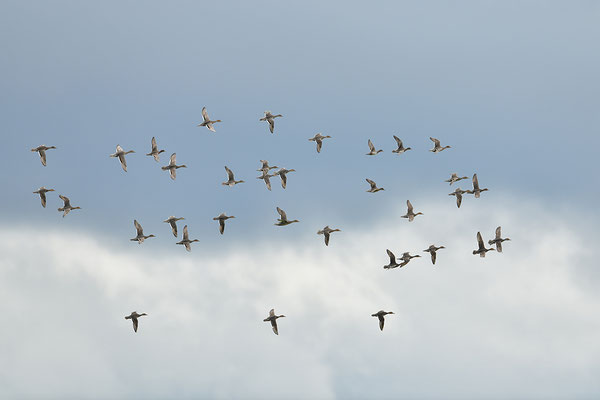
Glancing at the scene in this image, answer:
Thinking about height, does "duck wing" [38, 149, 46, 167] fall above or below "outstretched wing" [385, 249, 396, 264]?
above

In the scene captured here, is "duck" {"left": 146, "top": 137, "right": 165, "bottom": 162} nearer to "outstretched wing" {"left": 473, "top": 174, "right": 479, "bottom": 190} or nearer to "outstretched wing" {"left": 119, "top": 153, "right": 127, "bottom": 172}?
"outstretched wing" {"left": 119, "top": 153, "right": 127, "bottom": 172}

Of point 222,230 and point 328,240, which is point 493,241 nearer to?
point 328,240

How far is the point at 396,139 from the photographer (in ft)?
587

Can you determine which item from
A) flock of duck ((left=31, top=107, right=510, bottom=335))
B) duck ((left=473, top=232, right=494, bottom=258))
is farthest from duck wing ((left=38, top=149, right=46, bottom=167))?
duck ((left=473, top=232, right=494, bottom=258))

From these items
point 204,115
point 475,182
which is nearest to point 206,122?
point 204,115

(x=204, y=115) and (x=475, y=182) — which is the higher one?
(x=204, y=115)

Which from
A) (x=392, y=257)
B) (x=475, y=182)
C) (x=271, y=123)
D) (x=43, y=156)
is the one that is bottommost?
(x=392, y=257)

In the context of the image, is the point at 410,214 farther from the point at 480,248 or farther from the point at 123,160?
the point at 123,160

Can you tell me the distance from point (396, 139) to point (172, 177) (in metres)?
28.3

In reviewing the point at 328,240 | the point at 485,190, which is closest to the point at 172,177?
the point at 328,240

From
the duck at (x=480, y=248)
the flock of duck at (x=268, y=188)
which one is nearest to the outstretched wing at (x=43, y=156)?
the flock of duck at (x=268, y=188)

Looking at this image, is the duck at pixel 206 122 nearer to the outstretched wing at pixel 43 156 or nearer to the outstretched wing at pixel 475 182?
the outstretched wing at pixel 43 156

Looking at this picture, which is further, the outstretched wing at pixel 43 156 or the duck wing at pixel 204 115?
the duck wing at pixel 204 115

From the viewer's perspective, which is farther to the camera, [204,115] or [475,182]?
[475,182]
